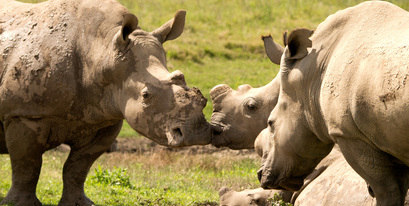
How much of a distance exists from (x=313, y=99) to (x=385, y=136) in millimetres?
877

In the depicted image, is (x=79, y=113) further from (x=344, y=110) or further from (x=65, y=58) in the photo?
(x=344, y=110)

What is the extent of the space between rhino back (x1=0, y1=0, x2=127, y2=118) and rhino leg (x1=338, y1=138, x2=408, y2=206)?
2878 mm

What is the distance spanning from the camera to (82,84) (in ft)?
23.5

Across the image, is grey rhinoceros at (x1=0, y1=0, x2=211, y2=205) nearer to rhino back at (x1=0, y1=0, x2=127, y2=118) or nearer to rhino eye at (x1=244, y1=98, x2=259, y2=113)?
rhino back at (x1=0, y1=0, x2=127, y2=118)

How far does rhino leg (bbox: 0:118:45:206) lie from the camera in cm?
719

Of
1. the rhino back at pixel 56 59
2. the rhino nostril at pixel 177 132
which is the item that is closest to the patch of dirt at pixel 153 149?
the rhino back at pixel 56 59

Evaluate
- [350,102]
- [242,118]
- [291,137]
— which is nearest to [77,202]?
[242,118]

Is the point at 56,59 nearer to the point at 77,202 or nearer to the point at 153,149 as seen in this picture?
the point at 77,202

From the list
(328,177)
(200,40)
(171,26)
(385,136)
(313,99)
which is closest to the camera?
(385,136)

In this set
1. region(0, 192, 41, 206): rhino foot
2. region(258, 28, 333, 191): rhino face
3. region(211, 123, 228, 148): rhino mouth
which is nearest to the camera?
region(258, 28, 333, 191): rhino face

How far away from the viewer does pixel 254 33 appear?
65.9 feet

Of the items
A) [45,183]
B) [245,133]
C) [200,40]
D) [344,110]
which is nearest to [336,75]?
[344,110]

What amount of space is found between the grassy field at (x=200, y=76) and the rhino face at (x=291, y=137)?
213cm

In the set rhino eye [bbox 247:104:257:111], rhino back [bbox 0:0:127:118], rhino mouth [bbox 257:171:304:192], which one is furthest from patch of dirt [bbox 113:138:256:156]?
rhino mouth [bbox 257:171:304:192]
